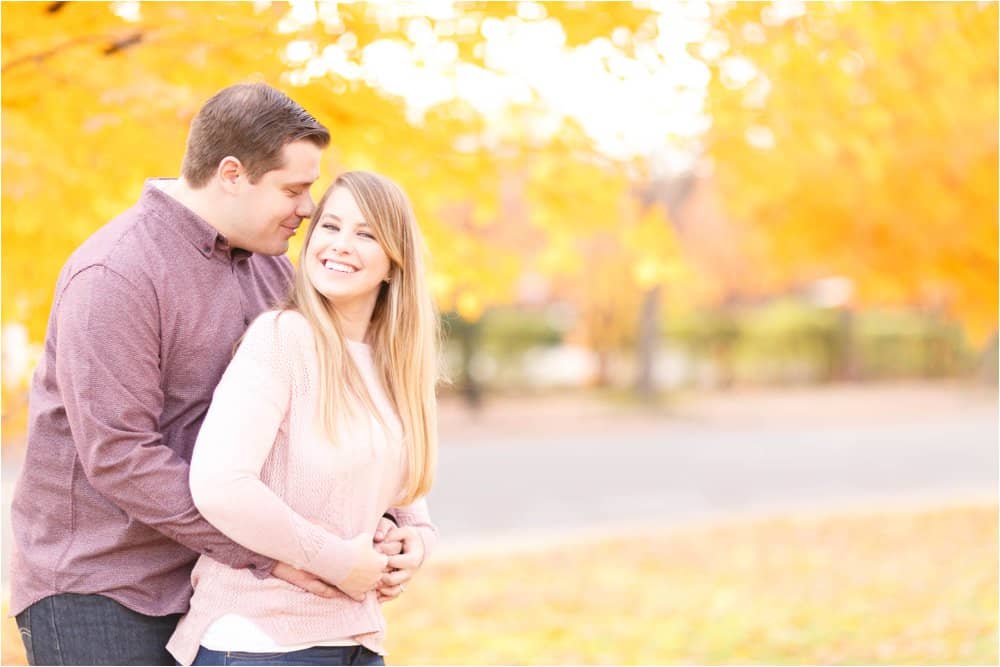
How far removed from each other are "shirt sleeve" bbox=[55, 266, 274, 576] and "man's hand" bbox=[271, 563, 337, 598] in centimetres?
3

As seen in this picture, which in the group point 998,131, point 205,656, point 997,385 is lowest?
point 997,385

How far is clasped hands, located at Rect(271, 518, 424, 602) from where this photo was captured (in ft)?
7.13

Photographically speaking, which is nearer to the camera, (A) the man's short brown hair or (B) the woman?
(B) the woman

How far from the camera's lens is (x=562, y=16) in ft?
13.2

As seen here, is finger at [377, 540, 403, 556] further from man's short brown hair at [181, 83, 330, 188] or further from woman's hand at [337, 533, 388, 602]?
man's short brown hair at [181, 83, 330, 188]

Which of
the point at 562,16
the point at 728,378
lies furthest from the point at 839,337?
→ the point at 562,16

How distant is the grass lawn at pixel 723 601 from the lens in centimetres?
580

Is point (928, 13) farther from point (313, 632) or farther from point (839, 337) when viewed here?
point (839, 337)

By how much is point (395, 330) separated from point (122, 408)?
598 mm

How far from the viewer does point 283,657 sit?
2158mm

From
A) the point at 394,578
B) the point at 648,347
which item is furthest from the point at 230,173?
the point at 648,347

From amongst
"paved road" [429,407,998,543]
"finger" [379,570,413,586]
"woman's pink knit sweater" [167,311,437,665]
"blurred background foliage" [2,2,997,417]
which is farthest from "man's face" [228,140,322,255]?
"paved road" [429,407,998,543]

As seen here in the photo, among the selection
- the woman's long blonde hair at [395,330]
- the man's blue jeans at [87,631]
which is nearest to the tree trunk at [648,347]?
the woman's long blonde hair at [395,330]

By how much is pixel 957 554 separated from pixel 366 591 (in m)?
7.05
